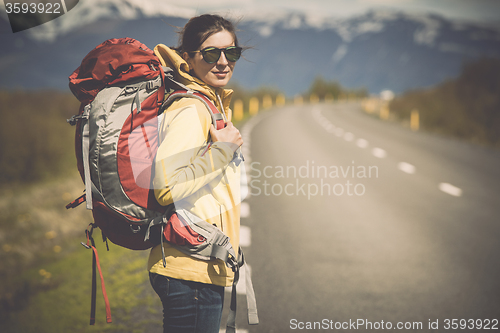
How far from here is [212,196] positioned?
1500 millimetres

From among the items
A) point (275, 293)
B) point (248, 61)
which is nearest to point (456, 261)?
point (275, 293)

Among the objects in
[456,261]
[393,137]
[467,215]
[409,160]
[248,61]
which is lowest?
[393,137]

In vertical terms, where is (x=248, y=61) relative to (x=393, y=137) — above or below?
above

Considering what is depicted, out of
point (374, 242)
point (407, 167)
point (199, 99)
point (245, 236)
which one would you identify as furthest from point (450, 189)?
point (199, 99)

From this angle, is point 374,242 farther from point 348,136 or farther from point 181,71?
point 348,136

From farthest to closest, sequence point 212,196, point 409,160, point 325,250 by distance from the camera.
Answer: point 409,160
point 325,250
point 212,196

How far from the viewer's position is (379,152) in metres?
10.7

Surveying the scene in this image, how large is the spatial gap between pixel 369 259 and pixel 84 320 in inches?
124

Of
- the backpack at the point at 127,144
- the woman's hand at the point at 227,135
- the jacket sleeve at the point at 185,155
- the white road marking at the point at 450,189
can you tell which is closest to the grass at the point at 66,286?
the backpack at the point at 127,144

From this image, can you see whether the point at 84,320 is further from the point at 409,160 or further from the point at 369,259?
the point at 409,160

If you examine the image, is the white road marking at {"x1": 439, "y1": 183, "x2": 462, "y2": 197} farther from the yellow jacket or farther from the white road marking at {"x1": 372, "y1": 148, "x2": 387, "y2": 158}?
the yellow jacket

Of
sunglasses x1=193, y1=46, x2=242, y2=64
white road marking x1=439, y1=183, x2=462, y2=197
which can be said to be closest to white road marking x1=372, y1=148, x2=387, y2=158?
white road marking x1=439, y1=183, x2=462, y2=197

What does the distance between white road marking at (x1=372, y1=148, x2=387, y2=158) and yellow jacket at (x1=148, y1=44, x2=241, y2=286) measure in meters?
9.37

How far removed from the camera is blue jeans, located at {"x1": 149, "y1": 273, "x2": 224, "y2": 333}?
1487 mm
